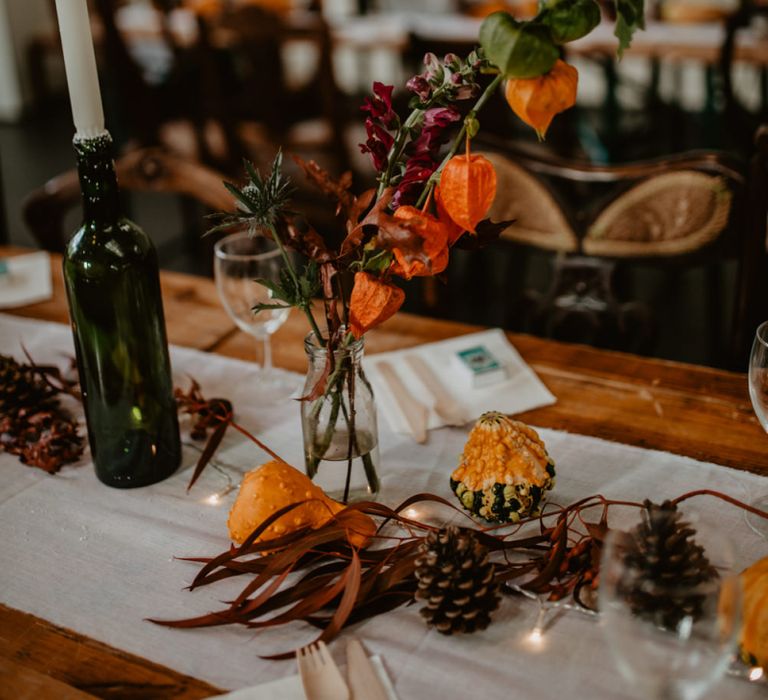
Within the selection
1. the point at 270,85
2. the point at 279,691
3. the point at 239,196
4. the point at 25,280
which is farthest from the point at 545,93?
the point at 270,85

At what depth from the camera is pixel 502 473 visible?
0.84 meters

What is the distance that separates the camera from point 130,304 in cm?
89

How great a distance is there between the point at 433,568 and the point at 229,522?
229 millimetres

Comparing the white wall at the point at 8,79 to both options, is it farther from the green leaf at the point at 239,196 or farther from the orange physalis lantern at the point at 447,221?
the orange physalis lantern at the point at 447,221

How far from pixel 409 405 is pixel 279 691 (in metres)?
0.45

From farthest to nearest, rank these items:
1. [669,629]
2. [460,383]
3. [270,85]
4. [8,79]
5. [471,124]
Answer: [8,79] < [270,85] < [460,383] < [471,124] < [669,629]

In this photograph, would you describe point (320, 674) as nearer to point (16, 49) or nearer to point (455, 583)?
point (455, 583)

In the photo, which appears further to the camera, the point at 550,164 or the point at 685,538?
the point at 550,164

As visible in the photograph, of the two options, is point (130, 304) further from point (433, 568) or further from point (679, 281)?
point (679, 281)

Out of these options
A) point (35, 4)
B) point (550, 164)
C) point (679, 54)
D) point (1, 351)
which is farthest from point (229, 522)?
point (35, 4)

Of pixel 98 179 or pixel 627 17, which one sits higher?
pixel 627 17

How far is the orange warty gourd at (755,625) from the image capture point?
26.0 inches

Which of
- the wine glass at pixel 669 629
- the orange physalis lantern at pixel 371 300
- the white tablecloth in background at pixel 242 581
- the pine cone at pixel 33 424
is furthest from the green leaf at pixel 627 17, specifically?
the pine cone at pixel 33 424

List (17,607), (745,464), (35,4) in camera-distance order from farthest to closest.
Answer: (35,4) → (745,464) → (17,607)
